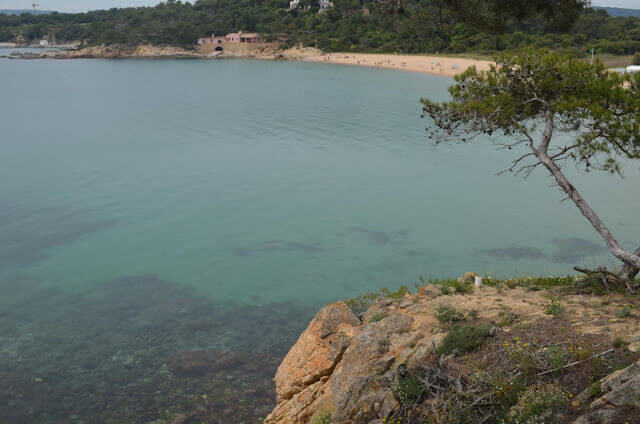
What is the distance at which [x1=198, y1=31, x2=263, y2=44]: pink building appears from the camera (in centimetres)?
15575

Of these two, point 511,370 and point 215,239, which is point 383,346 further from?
point 215,239

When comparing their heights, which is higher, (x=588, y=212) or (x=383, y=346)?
(x=588, y=212)

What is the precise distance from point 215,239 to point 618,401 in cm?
1901

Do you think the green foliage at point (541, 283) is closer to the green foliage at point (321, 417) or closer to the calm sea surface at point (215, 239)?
the calm sea surface at point (215, 239)

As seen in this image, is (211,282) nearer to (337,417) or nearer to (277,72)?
(337,417)

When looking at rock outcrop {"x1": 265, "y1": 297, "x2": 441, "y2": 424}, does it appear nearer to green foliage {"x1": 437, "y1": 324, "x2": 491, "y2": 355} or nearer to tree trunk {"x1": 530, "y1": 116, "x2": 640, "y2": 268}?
green foliage {"x1": 437, "y1": 324, "x2": 491, "y2": 355}

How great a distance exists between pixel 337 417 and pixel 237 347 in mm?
6134

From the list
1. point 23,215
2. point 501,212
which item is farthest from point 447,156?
point 23,215

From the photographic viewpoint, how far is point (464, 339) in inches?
354

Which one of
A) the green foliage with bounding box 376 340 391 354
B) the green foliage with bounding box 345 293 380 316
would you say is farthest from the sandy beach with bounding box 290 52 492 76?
the green foliage with bounding box 376 340 391 354

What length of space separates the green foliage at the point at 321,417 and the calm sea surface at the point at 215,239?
2.57 meters

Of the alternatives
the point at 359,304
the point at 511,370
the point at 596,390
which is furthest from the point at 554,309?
the point at 359,304

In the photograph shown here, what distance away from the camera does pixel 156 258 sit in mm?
20953

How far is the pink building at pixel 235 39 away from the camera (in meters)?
156
